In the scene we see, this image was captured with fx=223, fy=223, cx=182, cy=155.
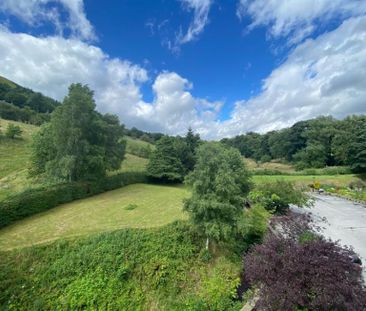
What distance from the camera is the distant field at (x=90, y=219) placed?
11891 mm

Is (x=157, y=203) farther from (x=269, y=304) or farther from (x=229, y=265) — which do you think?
(x=269, y=304)

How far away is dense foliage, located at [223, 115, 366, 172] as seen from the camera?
39219mm

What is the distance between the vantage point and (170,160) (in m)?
30.8

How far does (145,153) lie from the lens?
1831 inches

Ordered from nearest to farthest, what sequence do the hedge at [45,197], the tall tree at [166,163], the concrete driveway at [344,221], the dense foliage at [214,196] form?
1. the dense foliage at [214,196]
2. the hedge at [45,197]
3. the concrete driveway at [344,221]
4. the tall tree at [166,163]

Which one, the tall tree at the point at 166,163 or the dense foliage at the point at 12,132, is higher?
the dense foliage at the point at 12,132

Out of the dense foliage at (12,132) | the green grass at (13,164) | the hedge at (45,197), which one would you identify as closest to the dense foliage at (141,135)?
the green grass at (13,164)

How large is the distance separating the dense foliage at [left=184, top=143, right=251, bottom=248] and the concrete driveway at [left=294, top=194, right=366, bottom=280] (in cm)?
458

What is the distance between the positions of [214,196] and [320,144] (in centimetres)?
5111

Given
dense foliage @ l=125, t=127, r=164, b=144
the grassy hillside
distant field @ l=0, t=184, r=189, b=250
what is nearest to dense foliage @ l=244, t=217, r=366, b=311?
distant field @ l=0, t=184, r=189, b=250

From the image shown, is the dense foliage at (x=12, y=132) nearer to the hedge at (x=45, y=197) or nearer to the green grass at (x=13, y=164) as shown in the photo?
the green grass at (x=13, y=164)

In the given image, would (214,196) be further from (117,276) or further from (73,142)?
(73,142)

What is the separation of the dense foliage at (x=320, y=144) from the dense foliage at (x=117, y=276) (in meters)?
39.0

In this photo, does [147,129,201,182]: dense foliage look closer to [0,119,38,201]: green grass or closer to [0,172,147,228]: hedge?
[0,172,147,228]: hedge
